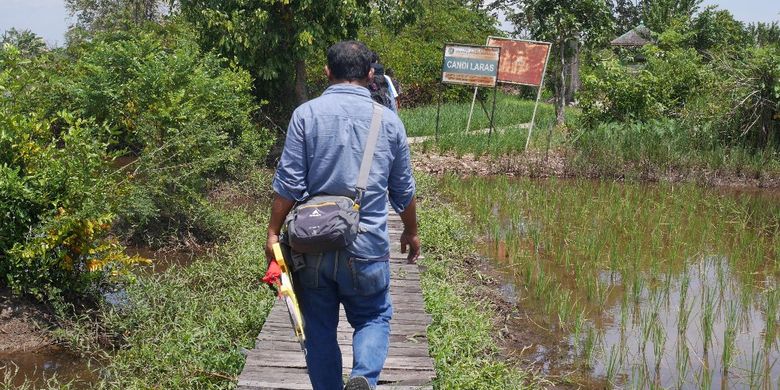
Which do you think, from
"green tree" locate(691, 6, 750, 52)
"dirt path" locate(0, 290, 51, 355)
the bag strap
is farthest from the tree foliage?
"green tree" locate(691, 6, 750, 52)

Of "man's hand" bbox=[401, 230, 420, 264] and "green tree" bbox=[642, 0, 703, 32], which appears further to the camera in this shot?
"green tree" bbox=[642, 0, 703, 32]

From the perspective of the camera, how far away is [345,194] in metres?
3.14

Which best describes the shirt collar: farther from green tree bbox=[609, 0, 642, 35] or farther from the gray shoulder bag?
green tree bbox=[609, 0, 642, 35]

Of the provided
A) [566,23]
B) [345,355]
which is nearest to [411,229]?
[345,355]

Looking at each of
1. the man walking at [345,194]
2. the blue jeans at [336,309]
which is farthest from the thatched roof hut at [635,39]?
the blue jeans at [336,309]

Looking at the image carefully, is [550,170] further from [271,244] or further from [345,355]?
[271,244]

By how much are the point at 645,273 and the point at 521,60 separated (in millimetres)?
7844

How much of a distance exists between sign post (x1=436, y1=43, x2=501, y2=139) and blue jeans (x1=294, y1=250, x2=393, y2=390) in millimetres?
10718

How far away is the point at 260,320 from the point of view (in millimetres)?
5137

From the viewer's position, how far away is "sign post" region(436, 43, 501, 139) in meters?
14.0

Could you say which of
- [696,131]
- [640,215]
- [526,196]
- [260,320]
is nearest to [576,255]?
[640,215]

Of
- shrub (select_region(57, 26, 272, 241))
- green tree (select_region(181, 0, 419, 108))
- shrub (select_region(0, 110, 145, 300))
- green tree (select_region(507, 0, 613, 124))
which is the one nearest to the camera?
shrub (select_region(0, 110, 145, 300))

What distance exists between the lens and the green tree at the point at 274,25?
10609mm

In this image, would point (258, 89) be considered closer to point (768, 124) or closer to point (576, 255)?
point (576, 255)
